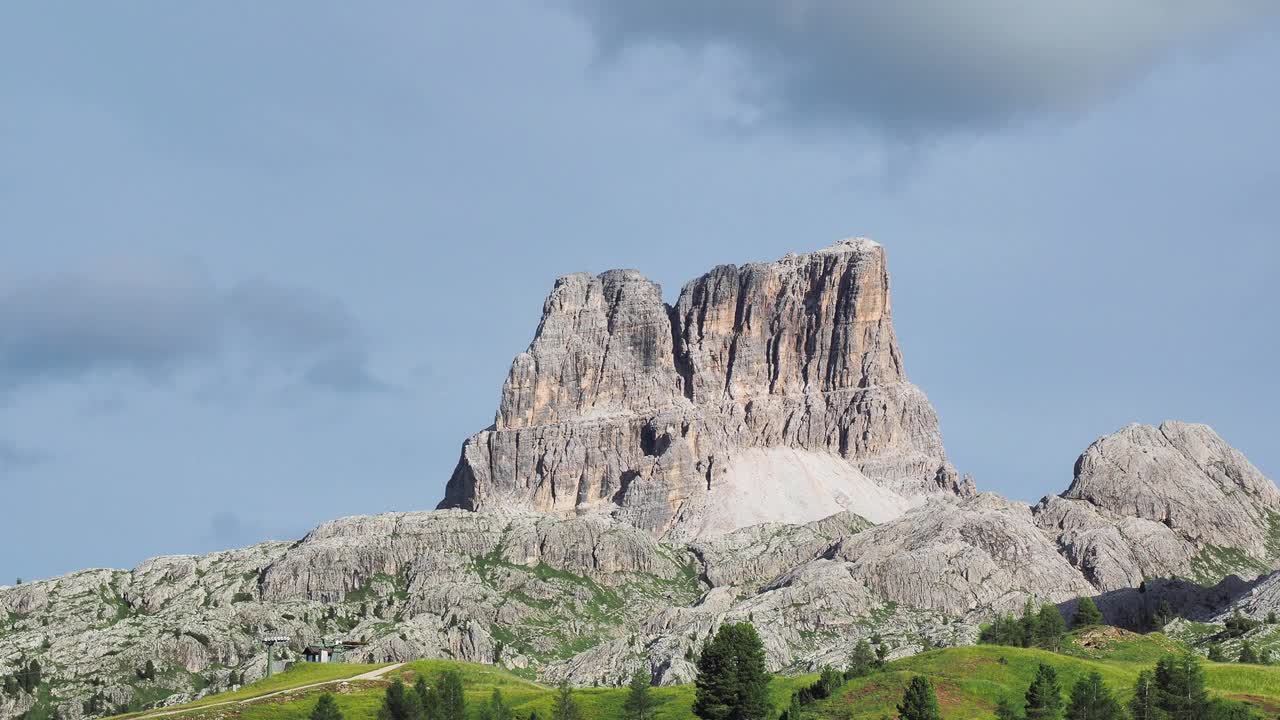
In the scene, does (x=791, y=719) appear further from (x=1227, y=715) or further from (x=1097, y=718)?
(x=1227, y=715)

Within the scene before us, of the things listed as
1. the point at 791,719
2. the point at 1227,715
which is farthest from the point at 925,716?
the point at 1227,715

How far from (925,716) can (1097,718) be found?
17.6 metres

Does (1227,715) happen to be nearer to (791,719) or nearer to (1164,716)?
(1164,716)

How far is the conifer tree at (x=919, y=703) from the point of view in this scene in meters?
194

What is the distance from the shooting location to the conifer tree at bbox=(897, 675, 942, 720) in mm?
194375

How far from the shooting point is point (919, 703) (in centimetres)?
19575

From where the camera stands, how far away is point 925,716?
193875 millimetres

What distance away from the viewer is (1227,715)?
Result: 196625 millimetres

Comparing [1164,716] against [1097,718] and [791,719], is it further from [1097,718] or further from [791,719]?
[791,719]

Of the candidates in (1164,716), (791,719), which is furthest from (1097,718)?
(791,719)

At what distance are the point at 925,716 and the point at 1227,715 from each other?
30.3 metres

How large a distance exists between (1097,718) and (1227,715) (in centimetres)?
1280

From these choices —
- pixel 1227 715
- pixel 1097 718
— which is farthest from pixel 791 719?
pixel 1227 715

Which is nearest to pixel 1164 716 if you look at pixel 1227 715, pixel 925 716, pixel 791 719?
pixel 1227 715
